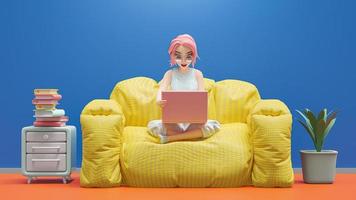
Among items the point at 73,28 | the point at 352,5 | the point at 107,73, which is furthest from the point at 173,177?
the point at 352,5

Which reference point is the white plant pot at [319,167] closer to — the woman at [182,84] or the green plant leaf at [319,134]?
the green plant leaf at [319,134]

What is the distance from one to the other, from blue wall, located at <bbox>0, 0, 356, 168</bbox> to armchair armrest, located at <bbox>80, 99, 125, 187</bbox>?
3.47 feet

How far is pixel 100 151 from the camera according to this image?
15.2 feet

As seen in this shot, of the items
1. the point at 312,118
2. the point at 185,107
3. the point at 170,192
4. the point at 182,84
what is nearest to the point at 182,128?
the point at 185,107

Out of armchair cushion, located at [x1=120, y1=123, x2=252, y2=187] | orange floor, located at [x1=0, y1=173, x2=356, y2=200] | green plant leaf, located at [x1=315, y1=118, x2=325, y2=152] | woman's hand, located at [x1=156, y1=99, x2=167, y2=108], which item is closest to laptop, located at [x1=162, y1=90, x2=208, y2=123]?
woman's hand, located at [x1=156, y1=99, x2=167, y2=108]

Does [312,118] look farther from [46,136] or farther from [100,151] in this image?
[46,136]

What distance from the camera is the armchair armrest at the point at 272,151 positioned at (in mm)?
4621

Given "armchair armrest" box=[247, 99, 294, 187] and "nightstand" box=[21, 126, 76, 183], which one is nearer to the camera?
"armchair armrest" box=[247, 99, 294, 187]

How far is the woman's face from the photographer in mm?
4953

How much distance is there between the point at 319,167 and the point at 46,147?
7.12 ft

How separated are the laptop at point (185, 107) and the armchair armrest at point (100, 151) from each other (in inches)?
16.2

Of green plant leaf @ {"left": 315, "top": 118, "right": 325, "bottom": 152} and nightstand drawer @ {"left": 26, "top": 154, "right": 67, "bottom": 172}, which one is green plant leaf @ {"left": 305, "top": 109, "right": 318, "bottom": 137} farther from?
nightstand drawer @ {"left": 26, "top": 154, "right": 67, "bottom": 172}

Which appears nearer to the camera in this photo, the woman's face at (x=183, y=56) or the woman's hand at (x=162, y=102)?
the woman's hand at (x=162, y=102)

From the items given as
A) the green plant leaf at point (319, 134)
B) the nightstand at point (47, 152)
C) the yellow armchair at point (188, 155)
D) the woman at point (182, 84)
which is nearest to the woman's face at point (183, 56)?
the woman at point (182, 84)
